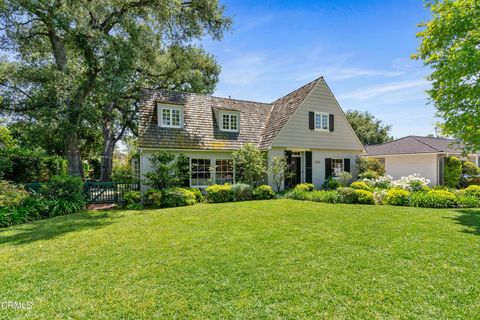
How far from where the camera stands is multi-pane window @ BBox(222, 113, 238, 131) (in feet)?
51.5

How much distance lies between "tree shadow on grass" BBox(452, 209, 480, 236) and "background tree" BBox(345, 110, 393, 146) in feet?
107

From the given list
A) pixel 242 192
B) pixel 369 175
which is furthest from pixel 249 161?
pixel 369 175

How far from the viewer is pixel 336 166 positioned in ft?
56.9

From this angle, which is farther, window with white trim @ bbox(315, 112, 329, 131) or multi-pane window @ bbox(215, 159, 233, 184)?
window with white trim @ bbox(315, 112, 329, 131)

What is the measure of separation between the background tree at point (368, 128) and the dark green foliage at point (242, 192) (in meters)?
32.8

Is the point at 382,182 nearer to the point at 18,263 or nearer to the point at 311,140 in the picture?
the point at 311,140

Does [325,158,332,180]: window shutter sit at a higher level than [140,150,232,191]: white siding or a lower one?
lower

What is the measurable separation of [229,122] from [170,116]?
389 cm

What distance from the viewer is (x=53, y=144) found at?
71.1 feet

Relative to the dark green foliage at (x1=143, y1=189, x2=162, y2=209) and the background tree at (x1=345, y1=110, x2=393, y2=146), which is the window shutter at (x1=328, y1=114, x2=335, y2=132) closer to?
the dark green foliage at (x1=143, y1=189, x2=162, y2=209)

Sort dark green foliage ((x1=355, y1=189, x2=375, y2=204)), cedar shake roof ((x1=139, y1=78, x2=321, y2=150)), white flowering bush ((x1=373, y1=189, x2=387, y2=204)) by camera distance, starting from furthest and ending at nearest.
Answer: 1. cedar shake roof ((x1=139, y1=78, x2=321, y2=150))
2. white flowering bush ((x1=373, y1=189, x2=387, y2=204))
3. dark green foliage ((x1=355, y1=189, x2=375, y2=204))

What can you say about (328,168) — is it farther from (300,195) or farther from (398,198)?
(398,198)

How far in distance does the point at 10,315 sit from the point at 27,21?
18.6 meters

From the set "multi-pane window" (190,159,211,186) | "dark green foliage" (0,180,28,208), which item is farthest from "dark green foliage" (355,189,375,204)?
"dark green foliage" (0,180,28,208)
